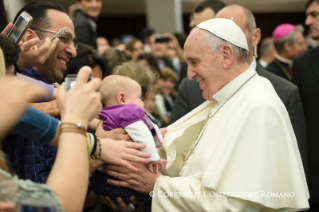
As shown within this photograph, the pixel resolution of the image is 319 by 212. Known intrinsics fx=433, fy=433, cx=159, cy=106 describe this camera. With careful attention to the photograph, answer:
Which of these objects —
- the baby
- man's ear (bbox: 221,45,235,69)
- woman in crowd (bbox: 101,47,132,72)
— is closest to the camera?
the baby

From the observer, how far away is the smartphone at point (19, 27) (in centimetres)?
255

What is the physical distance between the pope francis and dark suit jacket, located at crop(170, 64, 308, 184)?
693 millimetres

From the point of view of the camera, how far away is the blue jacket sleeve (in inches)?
78.3

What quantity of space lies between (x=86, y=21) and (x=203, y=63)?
2.86m

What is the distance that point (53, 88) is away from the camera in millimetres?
2768

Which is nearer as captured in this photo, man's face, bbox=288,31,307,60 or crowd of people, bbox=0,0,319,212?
crowd of people, bbox=0,0,319,212

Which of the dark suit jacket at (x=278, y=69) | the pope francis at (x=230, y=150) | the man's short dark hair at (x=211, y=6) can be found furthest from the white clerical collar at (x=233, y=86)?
the dark suit jacket at (x=278, y=69)

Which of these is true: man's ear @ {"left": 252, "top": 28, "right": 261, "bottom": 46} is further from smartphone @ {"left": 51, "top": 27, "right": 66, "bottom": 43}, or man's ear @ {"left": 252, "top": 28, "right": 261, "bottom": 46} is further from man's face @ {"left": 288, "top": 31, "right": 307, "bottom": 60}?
man's face @ {"left": 288, "top": 31, "right": 307, "bottom": 60}

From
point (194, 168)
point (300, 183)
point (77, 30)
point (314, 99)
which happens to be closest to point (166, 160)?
point (194, 168)

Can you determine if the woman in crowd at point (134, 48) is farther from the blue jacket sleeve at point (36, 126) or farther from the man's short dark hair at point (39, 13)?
the blue jacket sleeve at point (36, 126)

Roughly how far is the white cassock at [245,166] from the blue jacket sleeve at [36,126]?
2.98 ft

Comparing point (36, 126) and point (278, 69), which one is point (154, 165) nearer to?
point (36, 126)

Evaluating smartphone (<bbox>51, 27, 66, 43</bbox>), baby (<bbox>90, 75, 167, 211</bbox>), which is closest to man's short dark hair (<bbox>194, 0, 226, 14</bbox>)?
baby (<bbox>90, 75, 167, 211</bbox>)

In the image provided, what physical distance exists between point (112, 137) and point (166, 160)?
40cm
